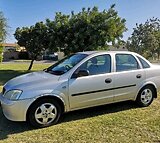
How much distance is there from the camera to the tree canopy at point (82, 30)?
13.7 m

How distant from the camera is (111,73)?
5477mm

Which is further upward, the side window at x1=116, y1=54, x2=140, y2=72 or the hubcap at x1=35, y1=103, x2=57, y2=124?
the side window at x1=116, y1=54, x2=140, y2=72

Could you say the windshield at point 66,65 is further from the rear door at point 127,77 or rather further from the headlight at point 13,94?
the headlight at point 13,94

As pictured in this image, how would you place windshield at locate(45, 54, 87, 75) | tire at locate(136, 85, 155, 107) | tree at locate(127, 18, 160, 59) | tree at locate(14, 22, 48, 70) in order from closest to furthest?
windshield at locate(45, 54, 87, 75) → tire at locate(136, 85, 155, 107) → tree at locate(14, 22, 48, 70) → tree at locate(127, 18, 160, 59)

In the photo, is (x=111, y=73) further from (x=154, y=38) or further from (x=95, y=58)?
(x=154, y=38)

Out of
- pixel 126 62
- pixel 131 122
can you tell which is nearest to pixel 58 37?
pixel 126 62

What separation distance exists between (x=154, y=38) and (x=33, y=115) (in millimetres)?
25368

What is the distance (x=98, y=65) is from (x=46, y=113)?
1.66 m

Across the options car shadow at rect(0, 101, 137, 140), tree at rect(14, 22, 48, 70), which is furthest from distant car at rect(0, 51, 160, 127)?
tree at rect(14, 22, 48, 70)

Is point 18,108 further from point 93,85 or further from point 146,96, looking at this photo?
point 146,96

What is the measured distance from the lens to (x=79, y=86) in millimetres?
5016

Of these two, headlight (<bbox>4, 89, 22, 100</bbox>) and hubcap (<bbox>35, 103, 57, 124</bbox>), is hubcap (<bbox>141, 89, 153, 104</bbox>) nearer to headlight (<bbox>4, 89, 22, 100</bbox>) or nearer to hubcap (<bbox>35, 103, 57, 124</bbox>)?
hubcap (<bbox>35, 103, 57, 124</bbox>)

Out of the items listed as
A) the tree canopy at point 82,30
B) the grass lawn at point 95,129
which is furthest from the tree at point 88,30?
the grass lawn at point 95,129

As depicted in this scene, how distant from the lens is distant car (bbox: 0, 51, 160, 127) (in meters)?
4.62
